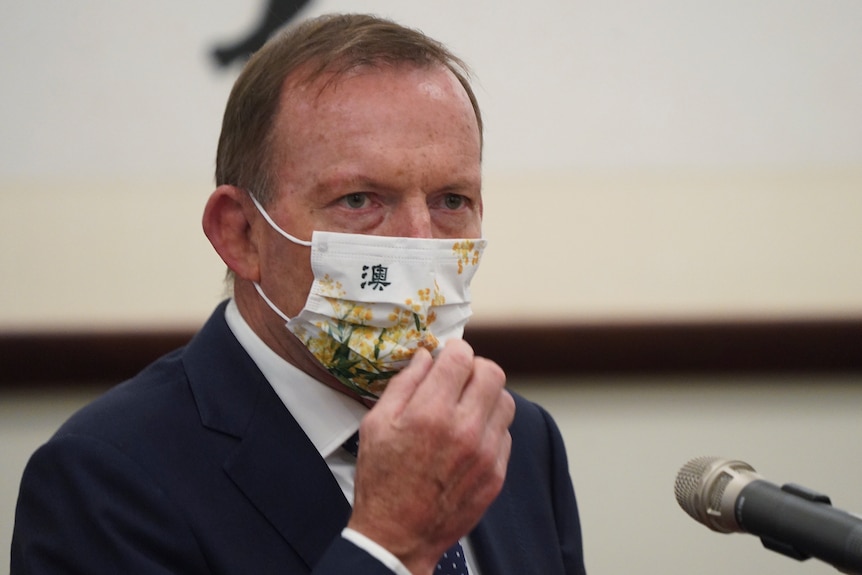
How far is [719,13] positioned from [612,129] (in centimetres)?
40

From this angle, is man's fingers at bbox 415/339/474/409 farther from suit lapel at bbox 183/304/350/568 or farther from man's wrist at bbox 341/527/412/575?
suit lapel at bbox 183/304/350/568

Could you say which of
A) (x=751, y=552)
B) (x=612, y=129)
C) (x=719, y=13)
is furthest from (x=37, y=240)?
(x=751, y=552)

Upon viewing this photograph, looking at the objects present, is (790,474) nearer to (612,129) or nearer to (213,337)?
(612,129)

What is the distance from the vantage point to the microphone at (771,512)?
89cm

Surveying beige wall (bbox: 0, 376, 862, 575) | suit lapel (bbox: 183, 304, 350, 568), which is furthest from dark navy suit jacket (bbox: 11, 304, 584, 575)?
beige wall (bbox: 0, 376, 862, 575)

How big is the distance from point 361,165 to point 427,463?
438mm

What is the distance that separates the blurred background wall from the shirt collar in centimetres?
89

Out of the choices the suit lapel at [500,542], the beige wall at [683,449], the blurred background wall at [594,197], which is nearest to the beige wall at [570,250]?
the blurred background wall at [594,197]

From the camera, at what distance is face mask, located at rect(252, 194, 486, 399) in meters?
1.31

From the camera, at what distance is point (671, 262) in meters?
2.38

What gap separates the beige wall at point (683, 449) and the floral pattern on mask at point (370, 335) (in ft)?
3.51

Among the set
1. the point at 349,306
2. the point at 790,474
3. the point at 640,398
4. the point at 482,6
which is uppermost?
the point at 482,6

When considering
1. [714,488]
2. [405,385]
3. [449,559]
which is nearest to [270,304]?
[405,385]

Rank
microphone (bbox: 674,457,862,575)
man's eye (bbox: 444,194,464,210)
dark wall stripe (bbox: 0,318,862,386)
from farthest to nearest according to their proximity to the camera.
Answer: dark wall stripe (bbox: 0,318,862,386), man's eye (bbox: 444,194,464,210), microphone (bbox: 674,457,862,575)
